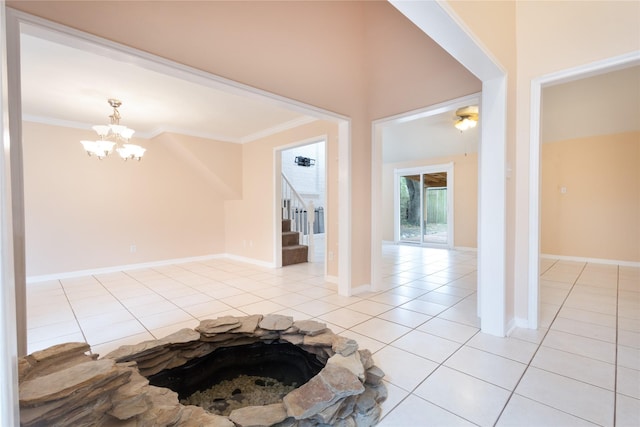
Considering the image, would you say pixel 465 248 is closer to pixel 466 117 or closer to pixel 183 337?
pixel 466 117

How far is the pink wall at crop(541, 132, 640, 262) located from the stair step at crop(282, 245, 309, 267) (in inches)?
189

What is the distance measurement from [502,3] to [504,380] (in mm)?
2642

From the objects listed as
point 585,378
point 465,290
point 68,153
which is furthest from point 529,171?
point 68,153

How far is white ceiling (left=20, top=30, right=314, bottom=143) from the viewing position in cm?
238

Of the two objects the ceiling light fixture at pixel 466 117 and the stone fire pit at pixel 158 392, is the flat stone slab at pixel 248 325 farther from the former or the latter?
the ceiling light fixture at pixel 466 117

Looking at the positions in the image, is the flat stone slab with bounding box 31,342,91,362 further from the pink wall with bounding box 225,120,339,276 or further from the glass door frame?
the glass door frame

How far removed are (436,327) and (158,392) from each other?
2.07 m

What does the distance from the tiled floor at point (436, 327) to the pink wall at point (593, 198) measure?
1.89ft

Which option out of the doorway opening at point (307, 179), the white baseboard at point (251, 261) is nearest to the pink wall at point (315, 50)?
the white baseboard at point (251, 261)

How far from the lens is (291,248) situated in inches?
199

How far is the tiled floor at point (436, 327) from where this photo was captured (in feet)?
4.71

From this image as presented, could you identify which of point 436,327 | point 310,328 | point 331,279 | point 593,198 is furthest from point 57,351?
point 593,198

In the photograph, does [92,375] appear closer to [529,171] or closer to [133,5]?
[133,5]

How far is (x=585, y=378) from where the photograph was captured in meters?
1.64
